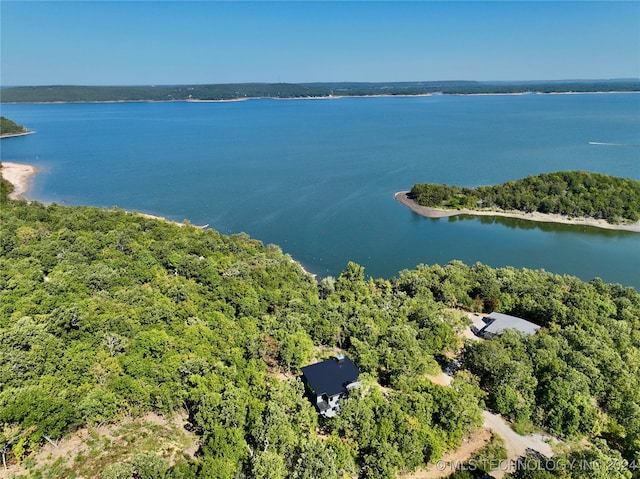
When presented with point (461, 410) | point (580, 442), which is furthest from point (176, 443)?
point (580, 442)

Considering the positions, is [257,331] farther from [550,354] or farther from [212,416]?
[550,354]

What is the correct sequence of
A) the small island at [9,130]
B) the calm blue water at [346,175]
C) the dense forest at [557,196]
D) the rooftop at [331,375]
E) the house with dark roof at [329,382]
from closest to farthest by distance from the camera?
the house with dark roof at [329,382], the rooftop at [331,375], the calm blue water at [346,175], the dense forest at [557,196], the small island at [9,130]

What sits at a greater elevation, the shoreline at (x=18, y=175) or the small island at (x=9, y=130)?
the small island at (x=9, y=130)

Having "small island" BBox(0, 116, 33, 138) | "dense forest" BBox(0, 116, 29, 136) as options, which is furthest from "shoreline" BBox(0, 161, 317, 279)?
"dense forest" BBox(0, 116, 29, 136)

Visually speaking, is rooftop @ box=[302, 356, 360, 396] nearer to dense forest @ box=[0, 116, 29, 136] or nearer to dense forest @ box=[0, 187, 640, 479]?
dense forest @ box=[0, 187, 640, 479]

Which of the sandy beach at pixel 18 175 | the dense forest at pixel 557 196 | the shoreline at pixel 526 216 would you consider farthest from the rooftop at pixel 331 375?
the sandy beach at pixel 18 175

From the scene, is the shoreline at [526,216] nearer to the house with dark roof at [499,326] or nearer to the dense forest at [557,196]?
the dense forest at [557,196]
